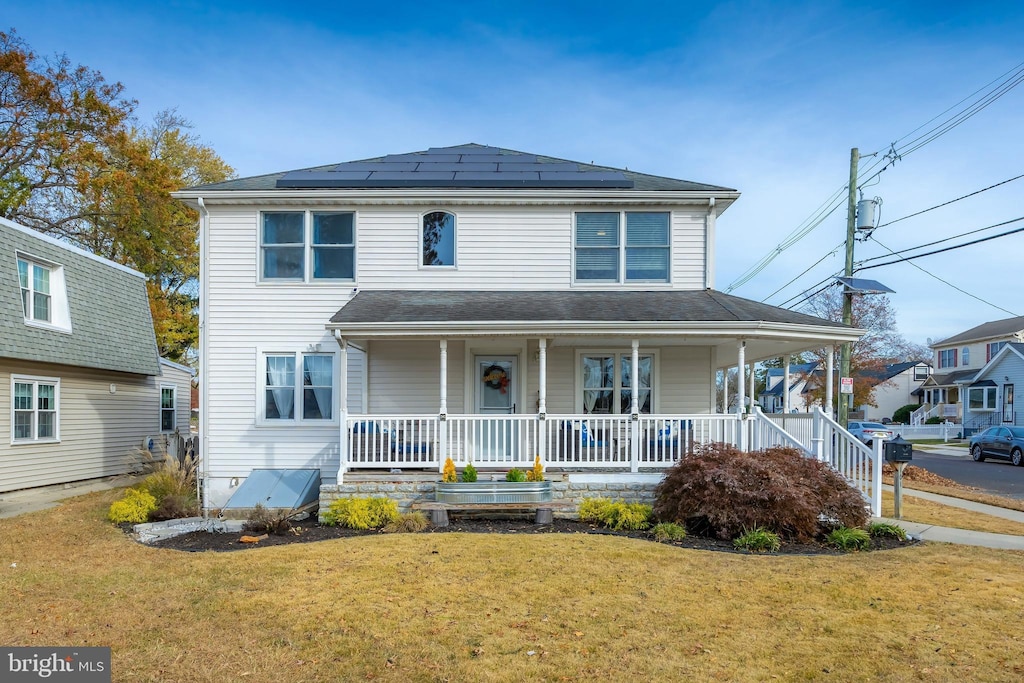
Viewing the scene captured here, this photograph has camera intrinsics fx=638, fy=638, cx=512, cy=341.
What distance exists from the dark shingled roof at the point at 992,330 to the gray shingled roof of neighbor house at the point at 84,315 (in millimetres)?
49936

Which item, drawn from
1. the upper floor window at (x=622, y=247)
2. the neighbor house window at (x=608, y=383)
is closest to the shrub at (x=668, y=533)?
the neighbor house window at (x=608, y=383)

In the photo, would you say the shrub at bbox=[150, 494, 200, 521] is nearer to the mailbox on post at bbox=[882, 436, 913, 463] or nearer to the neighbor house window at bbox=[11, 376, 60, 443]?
the neighbor house window at bbox=[11, 376, 60, 443]

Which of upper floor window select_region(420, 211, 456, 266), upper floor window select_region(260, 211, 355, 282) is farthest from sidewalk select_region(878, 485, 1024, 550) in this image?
upper floor window select_region(260, 211, 355, 282)

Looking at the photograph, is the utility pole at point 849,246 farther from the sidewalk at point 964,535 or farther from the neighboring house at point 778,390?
the neighboring house at point 778,390

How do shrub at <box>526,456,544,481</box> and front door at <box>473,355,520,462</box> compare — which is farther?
front door at <box>473,355,520,462</box>

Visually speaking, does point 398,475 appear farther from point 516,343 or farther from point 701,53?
point 701,53

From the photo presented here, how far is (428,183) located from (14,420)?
9817mm

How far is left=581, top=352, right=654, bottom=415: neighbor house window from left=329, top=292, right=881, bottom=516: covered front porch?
2cm

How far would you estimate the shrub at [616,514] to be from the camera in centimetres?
930

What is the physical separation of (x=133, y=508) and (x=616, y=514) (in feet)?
26.1

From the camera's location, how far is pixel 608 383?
40.6ft

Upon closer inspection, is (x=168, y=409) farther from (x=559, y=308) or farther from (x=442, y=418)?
(x=559, y=308)

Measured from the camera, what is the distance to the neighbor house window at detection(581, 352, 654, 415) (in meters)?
12.3

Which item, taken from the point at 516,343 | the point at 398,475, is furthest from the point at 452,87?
the point at 398,475
